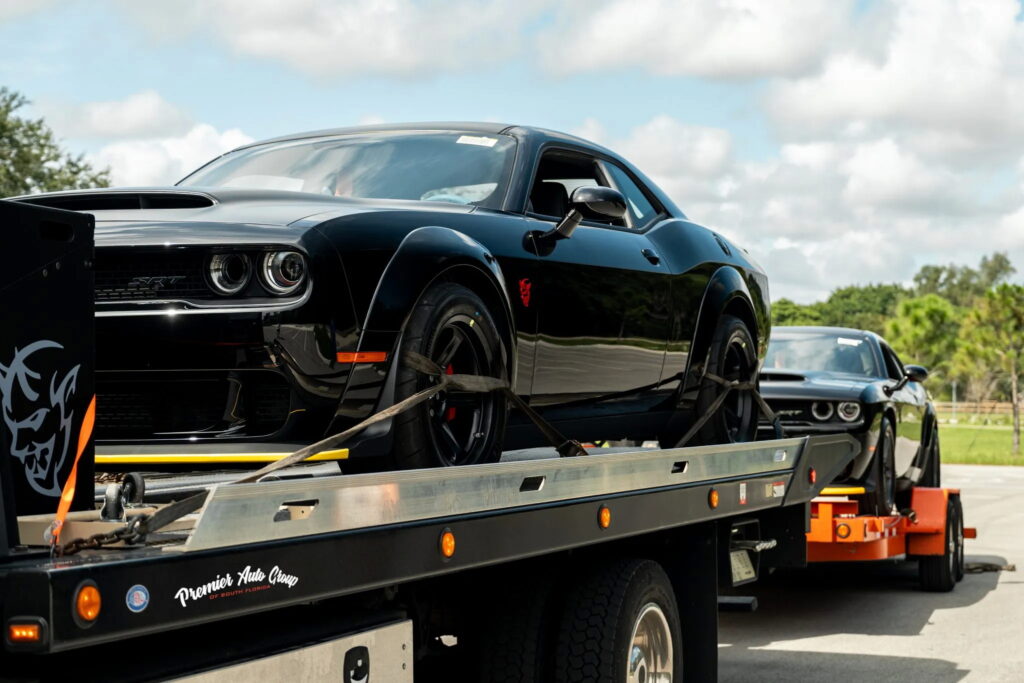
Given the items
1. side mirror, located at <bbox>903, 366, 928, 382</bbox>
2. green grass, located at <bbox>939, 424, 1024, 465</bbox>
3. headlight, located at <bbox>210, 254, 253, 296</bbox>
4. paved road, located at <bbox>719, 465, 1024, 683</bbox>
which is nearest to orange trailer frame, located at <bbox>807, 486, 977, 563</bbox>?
paved road, located at <bbox>719, 465, 1024, 683</bbox>

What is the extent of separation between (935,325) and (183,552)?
55586 mm

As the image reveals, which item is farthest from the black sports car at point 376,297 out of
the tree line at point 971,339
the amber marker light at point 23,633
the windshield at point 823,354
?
the tree line at point 971,339

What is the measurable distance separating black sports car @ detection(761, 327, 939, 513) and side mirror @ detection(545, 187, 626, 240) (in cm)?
462

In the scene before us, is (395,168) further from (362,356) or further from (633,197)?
(633,197)

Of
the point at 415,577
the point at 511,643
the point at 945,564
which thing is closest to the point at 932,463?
the point at 945,564

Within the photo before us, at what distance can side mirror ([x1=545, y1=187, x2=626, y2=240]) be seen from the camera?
470 centimetres

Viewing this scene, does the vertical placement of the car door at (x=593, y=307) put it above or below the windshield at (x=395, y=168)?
below

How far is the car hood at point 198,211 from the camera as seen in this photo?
361cm

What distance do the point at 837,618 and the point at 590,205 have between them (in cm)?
520

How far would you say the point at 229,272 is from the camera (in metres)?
3.65

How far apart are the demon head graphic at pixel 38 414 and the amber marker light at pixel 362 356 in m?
0.98

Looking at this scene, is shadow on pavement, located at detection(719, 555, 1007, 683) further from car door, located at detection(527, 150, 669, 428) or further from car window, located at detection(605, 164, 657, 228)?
car window, located at detection(605, 164, 657, 228)

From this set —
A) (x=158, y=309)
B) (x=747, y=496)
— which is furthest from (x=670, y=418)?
(x=158, y=309)

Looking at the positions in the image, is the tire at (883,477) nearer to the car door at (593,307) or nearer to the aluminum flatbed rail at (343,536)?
the car door at (593,307)
